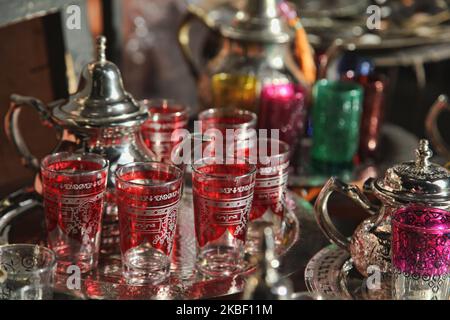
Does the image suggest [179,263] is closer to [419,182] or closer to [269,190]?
[269,190]

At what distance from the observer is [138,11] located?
280cm

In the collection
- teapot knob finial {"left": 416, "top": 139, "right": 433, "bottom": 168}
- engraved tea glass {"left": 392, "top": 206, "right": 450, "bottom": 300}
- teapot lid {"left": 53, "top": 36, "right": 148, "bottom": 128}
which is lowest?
engraved tea glass {"left": 392, "top": 206, "right": 450, "bottom": 300}

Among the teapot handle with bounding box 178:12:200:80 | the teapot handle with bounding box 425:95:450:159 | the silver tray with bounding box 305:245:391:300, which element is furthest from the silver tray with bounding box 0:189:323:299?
the teapot handle with bounding box 178:12:200:80

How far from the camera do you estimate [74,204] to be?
0.89 meters

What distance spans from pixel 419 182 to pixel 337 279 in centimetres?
15

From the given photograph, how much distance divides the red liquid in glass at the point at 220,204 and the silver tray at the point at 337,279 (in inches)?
3.9

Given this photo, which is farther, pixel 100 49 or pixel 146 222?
pixel 100 49

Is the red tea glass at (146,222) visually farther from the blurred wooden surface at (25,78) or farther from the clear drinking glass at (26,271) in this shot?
the blurred wooden surface at (25,78)

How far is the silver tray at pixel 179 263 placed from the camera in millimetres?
865

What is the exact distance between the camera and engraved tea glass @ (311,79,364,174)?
138 centimetres

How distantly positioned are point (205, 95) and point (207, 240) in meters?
0.65

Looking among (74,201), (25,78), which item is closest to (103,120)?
(74,201)

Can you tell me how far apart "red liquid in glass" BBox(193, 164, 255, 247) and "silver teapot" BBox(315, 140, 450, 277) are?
0.32 ft

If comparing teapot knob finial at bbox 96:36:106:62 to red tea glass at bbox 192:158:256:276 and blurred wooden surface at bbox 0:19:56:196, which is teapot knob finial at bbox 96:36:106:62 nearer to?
red tea glass at bbox 192:158:256:276
